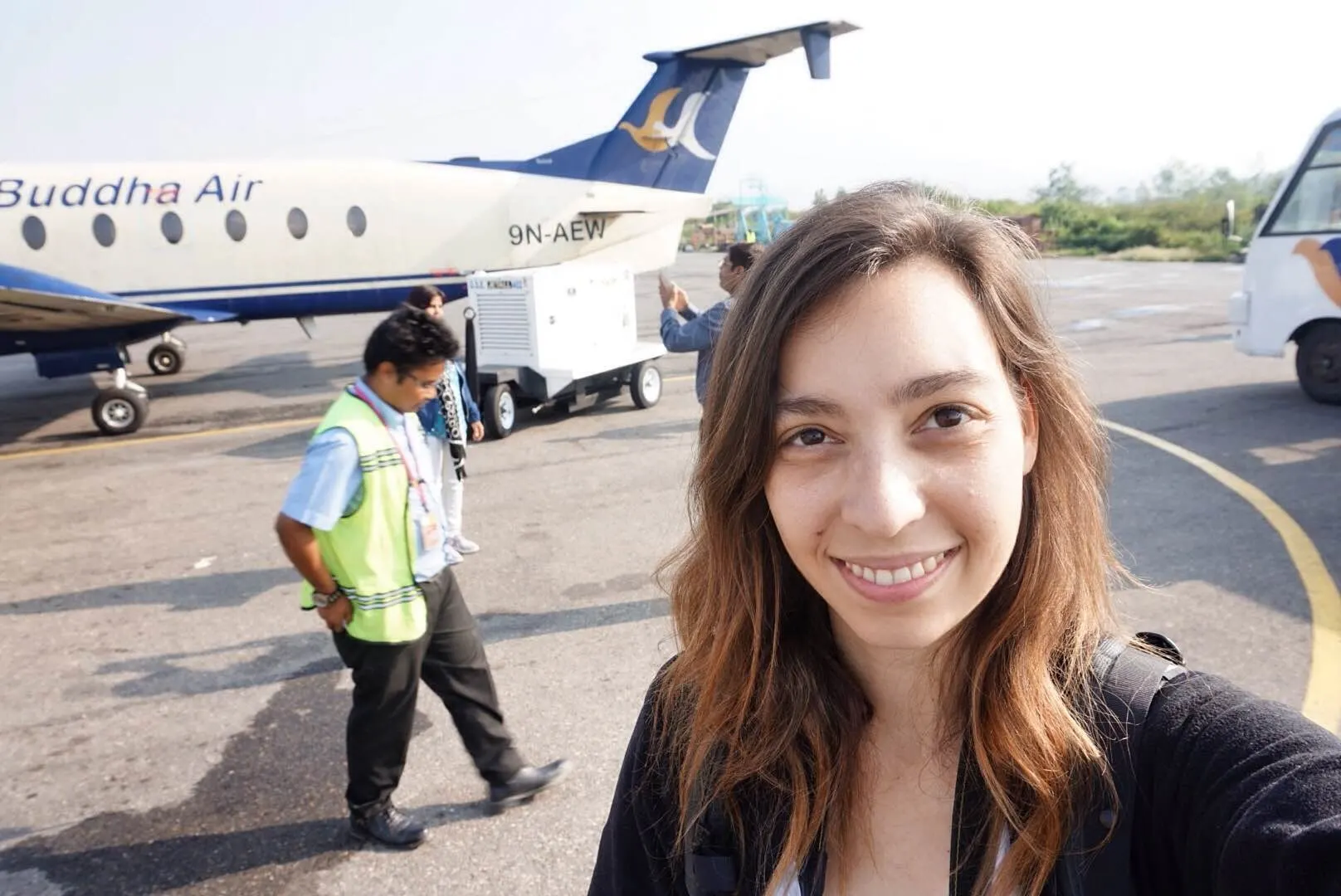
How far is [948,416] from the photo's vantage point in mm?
1135

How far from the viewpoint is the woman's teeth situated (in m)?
1.13

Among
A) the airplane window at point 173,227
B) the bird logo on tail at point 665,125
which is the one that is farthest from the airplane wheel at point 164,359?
the bird logo on tail at point 665,125

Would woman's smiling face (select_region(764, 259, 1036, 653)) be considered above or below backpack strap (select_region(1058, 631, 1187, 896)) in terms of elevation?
above

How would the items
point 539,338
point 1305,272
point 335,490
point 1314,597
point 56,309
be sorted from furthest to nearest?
point 56,309 → point 539,338 → point 1305,272 → point 1314,597 → point 335,490

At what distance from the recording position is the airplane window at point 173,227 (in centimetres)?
1299

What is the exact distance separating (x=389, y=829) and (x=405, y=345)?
1786 mm

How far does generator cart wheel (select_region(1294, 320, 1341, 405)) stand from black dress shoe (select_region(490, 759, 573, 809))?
9176mm

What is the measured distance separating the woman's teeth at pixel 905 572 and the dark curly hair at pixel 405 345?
2.66 metres

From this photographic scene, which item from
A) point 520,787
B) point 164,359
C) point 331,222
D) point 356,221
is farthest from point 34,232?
point 520,787

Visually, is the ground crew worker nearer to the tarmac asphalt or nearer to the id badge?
the id badge

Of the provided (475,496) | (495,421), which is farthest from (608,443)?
(475,496)

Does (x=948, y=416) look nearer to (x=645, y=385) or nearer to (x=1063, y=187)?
(x=645, y=385)

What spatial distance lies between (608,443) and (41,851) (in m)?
6.31

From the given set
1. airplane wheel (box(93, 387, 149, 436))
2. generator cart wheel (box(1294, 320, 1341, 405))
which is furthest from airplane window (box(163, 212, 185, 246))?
generator cart wheel (box(1294, 320, 1341, 405))
